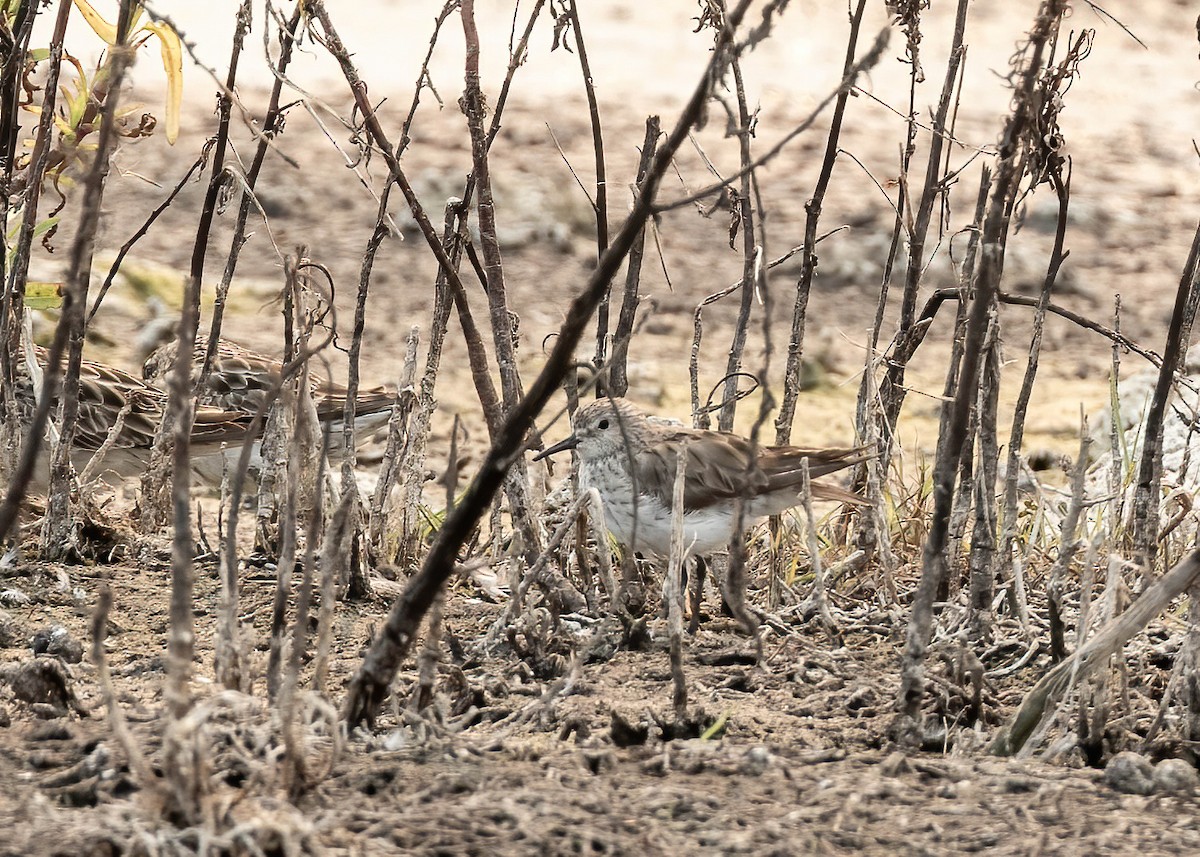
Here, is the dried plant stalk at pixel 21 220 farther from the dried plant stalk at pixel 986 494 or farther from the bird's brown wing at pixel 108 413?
the dried plant stalk at pixel 986 494

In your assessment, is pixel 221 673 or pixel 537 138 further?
pixel 537 138

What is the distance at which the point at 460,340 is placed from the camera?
10336 millimetres

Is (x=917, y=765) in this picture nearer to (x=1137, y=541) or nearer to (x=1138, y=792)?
(x=1138, y=792)

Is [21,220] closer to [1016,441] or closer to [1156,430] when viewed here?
[1016,441]

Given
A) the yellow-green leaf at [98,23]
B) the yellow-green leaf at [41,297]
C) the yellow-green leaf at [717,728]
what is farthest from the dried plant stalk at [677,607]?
the yellow-green leaf at [41,297]

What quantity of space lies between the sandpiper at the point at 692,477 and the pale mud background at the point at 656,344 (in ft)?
1.82

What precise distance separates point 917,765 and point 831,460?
229 centimetres

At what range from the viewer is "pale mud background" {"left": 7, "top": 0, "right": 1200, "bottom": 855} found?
9.78 feet

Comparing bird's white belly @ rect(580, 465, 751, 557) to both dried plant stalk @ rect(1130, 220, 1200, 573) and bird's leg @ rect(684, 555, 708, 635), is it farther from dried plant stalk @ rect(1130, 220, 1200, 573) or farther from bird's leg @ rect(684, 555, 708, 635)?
dried plant stalk @ rect(1130, 220, 1200, 573)

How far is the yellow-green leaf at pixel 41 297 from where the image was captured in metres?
5.14

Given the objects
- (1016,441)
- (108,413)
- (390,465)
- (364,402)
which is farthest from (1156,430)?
(108,413)

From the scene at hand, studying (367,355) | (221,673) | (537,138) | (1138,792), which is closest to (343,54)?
(221,673)

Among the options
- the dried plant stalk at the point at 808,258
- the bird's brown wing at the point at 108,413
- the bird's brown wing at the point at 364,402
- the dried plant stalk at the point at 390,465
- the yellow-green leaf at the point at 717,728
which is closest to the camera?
the yellow-green leaf at the point at 717,728

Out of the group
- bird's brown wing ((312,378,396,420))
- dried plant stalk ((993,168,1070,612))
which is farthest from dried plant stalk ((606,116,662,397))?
bird's brown wing ((312,378,396,420))
